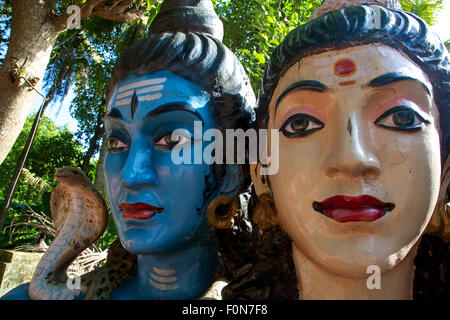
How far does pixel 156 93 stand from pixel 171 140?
0.92 feet

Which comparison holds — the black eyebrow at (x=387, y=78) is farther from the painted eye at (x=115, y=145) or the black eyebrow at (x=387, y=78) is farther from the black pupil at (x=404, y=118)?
the painted eye at (x=115, y=145)

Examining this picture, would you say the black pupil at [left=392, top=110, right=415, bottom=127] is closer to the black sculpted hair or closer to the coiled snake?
the black sculpted hair

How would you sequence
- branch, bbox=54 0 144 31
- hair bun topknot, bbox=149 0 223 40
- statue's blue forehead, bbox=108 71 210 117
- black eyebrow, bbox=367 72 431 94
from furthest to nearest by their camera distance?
branch, bbox=54 0 144 31 < hair bun topknot, bbox=149 0 223 40 < statue's blue forehead, bbox=108 71 210 117 < black eyebrow, bbox=367 72 431 94

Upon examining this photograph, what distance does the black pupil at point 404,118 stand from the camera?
1.42 m

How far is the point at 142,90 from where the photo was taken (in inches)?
79.9

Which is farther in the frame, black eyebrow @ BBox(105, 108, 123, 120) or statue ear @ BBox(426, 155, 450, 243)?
black eyebrow @ BBox(105, 108, 123, 120)

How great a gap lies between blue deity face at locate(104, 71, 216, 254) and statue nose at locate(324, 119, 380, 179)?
803 mm

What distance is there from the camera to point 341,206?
53.2 inches

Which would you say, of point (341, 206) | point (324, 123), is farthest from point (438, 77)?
point (341, 206)

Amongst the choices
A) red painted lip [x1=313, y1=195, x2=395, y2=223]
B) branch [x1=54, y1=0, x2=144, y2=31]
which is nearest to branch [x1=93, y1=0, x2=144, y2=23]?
branch [x1=54, y1=0, x2=144, y2=31]

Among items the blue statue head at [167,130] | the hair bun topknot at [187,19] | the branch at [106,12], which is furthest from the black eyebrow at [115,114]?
the branch at [106,12]

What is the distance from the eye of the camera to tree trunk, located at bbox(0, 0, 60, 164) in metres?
3.82

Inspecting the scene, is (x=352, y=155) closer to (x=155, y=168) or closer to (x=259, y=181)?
(x=259, y=181)

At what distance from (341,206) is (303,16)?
3.40m
